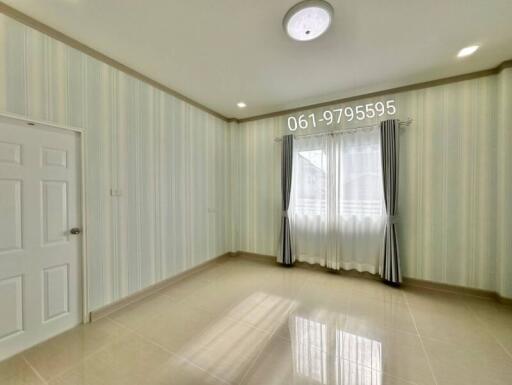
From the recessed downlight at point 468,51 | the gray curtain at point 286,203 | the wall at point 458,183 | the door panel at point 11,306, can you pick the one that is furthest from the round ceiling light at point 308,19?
the door panel at point 11,306

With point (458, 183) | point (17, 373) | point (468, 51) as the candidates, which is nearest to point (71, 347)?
point (17, 373)

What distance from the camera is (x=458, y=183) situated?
2.78 meters

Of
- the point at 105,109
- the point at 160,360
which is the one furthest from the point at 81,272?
the point at 105,109

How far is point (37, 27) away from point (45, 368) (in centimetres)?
288

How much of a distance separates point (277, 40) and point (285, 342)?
114 inches

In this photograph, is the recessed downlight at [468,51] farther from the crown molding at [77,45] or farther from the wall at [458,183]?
the crown molding at [77,45]

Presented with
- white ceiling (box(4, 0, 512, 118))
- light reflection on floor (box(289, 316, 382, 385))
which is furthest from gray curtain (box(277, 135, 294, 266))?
light reflection on floor (box(289, 316, 382, 385))

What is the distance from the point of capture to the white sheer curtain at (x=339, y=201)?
3234 millimetres

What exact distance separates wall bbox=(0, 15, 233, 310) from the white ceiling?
0.97 ft

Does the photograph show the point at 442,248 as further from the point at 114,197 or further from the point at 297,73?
the point at 114,197

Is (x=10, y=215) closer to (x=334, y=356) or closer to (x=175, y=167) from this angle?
(x=175, y=167)

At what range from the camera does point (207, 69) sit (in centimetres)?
261

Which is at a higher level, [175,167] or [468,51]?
[468,51]

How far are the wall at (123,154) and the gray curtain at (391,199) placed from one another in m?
2.92
